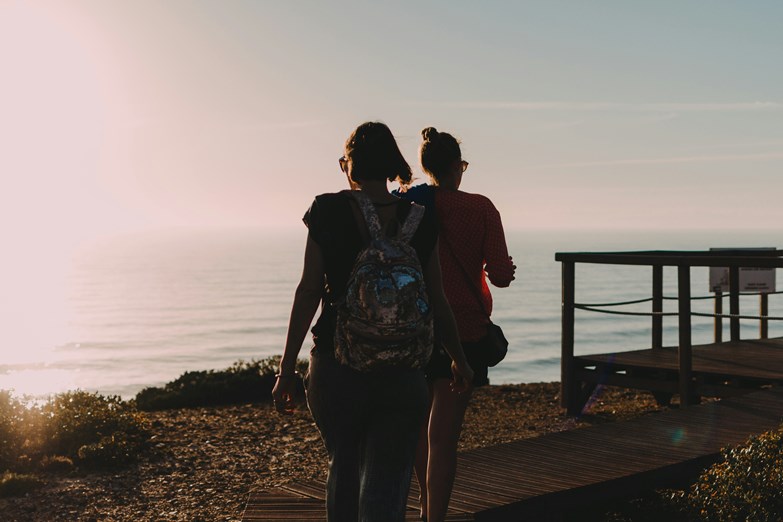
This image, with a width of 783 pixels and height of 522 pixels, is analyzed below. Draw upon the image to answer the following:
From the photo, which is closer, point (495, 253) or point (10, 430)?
point (495, 253)

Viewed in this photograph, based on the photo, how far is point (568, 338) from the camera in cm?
1038

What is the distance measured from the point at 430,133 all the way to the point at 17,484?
17.7 feet

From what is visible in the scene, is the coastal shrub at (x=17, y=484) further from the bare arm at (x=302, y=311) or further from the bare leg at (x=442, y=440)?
the bare arm at (x=302, y=311)

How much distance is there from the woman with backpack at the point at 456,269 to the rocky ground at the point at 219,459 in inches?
122

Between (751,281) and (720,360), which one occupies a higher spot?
(751,281)

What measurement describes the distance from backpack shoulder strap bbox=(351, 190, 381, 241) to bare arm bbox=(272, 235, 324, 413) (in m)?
0.20

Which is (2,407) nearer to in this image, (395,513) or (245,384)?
(245,384)

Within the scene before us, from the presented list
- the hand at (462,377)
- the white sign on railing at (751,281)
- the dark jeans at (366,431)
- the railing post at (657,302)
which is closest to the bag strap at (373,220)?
the dark jeans at (366,431)

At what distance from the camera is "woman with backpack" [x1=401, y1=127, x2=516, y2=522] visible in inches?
164

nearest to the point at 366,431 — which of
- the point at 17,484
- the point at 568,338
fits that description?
the point at 17,484

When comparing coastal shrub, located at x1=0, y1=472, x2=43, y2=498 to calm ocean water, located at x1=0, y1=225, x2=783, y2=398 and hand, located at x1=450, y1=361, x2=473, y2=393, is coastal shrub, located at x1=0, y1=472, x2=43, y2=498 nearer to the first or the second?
hand, located at x1=450, y1=361, x2=473, y2=393

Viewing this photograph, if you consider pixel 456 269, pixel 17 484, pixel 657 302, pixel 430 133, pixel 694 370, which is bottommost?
pixel 17 484

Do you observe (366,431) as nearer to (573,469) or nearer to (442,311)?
(442,311)

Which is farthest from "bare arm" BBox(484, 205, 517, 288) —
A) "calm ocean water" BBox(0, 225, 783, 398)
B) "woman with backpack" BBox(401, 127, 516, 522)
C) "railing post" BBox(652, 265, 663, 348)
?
"calm ocean water" BBox(0, 225, 783, 398)
